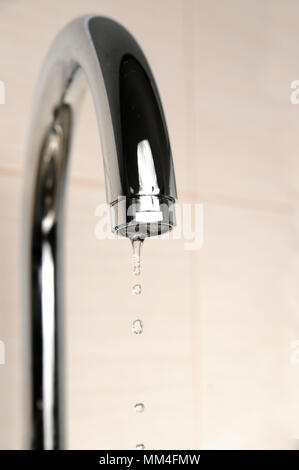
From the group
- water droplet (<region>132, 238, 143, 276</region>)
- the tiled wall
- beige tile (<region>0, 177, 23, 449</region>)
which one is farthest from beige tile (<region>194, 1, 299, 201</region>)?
water droplet (<region>132, 238, 143, 276</region>)

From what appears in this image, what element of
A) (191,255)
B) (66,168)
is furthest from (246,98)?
(66,168)

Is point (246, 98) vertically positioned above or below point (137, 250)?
above

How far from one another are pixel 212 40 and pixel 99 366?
1.31 ft

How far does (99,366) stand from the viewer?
22.7 inches

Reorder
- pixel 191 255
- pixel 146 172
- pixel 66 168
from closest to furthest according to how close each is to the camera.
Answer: pixel 146 172, pixel 66 168, pixel 191 255

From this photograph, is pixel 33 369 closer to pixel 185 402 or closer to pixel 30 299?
pixel 30 299

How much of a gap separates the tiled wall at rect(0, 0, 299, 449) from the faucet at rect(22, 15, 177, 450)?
123mm

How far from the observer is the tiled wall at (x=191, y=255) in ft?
1.82

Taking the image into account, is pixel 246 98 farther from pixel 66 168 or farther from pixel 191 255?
pixel 66 168

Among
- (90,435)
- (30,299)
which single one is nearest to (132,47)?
(30,299)

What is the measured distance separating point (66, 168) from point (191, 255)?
0.28 meters

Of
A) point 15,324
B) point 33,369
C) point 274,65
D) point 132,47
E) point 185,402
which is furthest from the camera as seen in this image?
point 274,65

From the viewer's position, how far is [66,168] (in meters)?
0.40

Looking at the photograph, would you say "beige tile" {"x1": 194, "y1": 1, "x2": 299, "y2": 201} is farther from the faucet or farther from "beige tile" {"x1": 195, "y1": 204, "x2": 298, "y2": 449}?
the faucet
